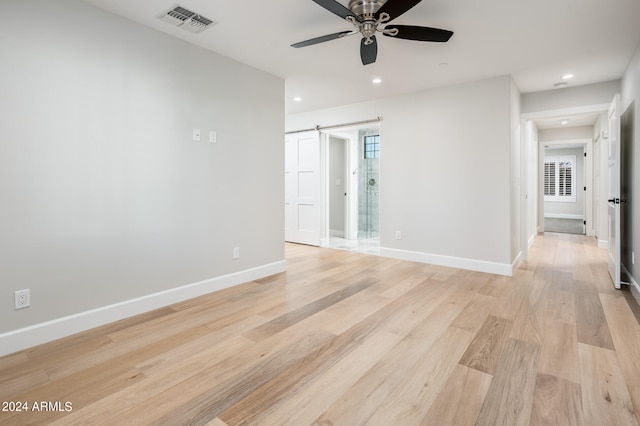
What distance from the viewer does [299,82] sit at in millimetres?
4242

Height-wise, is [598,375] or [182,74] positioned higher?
[182,74]

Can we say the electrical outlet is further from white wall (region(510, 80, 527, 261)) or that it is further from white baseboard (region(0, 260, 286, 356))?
white wall (region(510, 80, 527, 261))

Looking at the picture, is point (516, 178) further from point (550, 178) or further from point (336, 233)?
point (550, 178)

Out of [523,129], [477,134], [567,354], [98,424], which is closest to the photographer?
[98,424]

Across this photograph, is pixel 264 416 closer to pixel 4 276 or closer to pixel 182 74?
pixel 4 276

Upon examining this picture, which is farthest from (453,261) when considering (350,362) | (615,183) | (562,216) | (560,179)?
(560,179)

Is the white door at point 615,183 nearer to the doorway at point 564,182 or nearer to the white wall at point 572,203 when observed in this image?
the doorway at point 564,182

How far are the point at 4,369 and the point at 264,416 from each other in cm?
172

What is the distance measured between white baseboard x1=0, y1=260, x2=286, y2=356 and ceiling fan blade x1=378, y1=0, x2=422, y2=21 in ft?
9.45

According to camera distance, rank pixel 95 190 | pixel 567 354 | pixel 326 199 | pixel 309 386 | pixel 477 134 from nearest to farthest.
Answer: pixel 309 386 → pixel 567 354 → pixel 95 190 → pixel 477 134 → pixel 326 199

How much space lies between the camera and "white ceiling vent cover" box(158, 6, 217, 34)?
2543mm

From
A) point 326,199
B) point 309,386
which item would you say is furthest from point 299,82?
point 309,386

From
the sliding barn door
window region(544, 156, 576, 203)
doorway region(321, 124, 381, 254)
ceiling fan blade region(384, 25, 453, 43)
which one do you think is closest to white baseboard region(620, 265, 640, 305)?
the sliding barn door

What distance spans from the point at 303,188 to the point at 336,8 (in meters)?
4.14
